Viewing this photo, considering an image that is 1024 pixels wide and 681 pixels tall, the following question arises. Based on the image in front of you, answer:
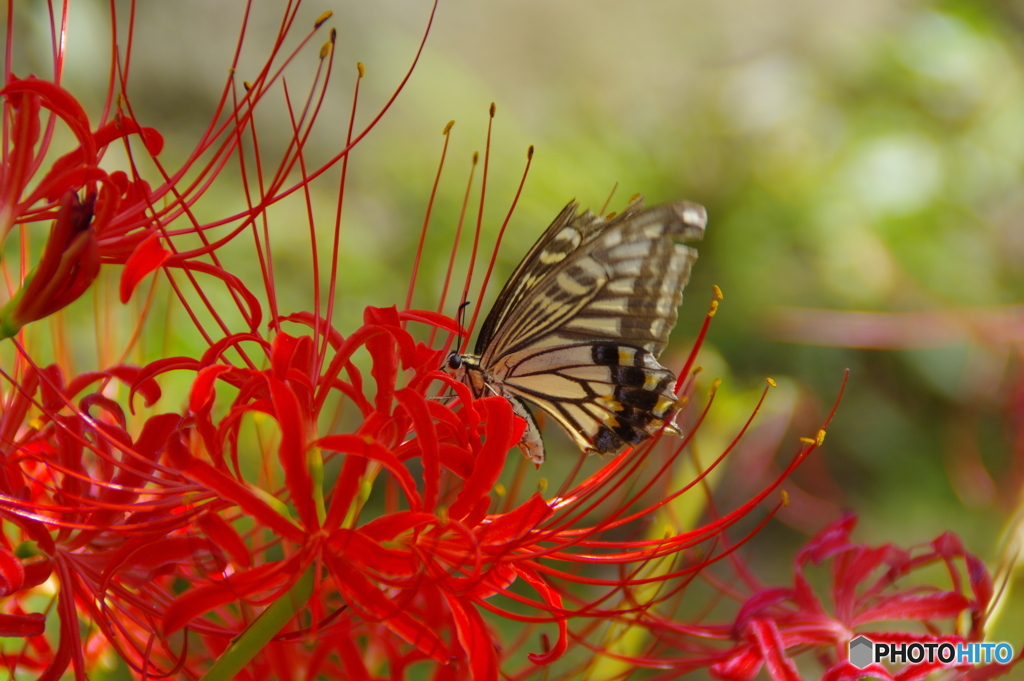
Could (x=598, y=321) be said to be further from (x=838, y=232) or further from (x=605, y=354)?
(x=838, y=232)

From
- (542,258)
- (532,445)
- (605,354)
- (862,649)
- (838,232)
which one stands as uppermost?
(838,232)

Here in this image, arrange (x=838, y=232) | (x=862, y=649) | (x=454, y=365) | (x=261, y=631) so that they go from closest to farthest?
(x=261, y=631) → (x=862, y=649) → (x=454, y=365) → (x=838, y=232)

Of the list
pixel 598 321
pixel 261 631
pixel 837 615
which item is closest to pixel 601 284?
pixel 598 321

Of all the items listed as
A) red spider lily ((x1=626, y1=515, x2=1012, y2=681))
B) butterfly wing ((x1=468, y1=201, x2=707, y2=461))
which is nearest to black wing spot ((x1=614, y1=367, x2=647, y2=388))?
butterfly wing ((x1=468, y1=201, x2=707, y2=461))

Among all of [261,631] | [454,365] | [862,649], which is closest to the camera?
[261,631]

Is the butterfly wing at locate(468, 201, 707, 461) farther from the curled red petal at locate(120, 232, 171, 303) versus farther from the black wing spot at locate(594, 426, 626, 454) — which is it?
the curled red petal at locate(120, 232, 171, 303)

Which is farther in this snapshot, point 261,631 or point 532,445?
point 532,445

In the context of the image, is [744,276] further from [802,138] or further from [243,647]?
[243,647]
